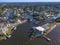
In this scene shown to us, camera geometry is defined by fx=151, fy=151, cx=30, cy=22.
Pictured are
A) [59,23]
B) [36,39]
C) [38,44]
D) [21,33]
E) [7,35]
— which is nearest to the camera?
[38,44]

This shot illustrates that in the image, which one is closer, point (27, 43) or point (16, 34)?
point (27, 43)

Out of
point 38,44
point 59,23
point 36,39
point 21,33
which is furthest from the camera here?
point 59,23

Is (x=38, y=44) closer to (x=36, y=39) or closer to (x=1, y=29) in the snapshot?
(x=36, y=39)

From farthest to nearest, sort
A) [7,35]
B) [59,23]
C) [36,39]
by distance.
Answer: [59,23], [7,35], [36,39]

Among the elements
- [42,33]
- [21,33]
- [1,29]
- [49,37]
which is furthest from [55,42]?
[1,29]

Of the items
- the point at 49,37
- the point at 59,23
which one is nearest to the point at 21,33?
the point at 49,37

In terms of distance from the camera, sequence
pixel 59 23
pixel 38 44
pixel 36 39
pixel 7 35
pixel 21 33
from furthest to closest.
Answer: pixel 59 23 → pixel 21 33 → pixel 7 35 → pixel 36 39 → pixel 38 44

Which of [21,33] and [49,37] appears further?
[21,33]

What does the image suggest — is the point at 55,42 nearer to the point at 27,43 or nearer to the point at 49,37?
the point at 49,37
